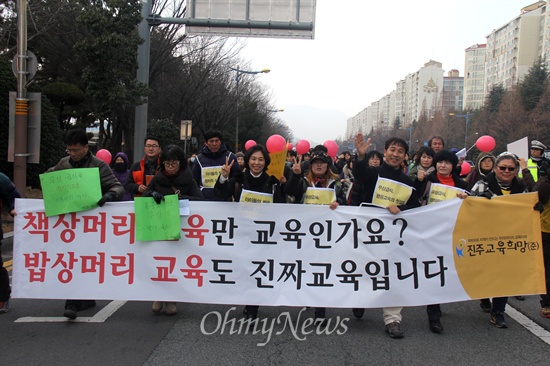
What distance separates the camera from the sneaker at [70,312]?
4473 millimetres

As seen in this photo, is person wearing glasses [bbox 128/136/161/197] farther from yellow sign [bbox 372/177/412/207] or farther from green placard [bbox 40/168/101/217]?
yellow sign [bbox 372/177/412/207]

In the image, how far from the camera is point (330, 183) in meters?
5.03

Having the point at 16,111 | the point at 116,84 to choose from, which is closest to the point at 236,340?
the point at 16,111

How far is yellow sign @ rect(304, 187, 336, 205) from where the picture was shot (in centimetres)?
491

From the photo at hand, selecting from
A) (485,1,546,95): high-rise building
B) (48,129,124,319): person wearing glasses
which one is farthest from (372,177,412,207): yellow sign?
(485,1,546,95): high-rise building

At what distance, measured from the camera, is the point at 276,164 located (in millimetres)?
5035

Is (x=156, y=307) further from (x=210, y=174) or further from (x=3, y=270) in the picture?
(x=210, y=174)

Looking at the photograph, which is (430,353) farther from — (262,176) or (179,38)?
(179,38)

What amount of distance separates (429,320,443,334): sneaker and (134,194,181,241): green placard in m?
2.56

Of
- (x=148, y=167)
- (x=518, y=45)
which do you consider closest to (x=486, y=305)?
(x=148, y=167)

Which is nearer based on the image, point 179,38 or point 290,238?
point 290,238

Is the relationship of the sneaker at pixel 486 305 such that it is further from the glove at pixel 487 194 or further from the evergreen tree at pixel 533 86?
the evergreen tree at pixel 533 86

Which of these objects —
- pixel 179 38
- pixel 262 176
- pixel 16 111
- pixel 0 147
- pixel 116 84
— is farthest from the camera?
pixel 179 38

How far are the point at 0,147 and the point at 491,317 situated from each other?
32.7ft
